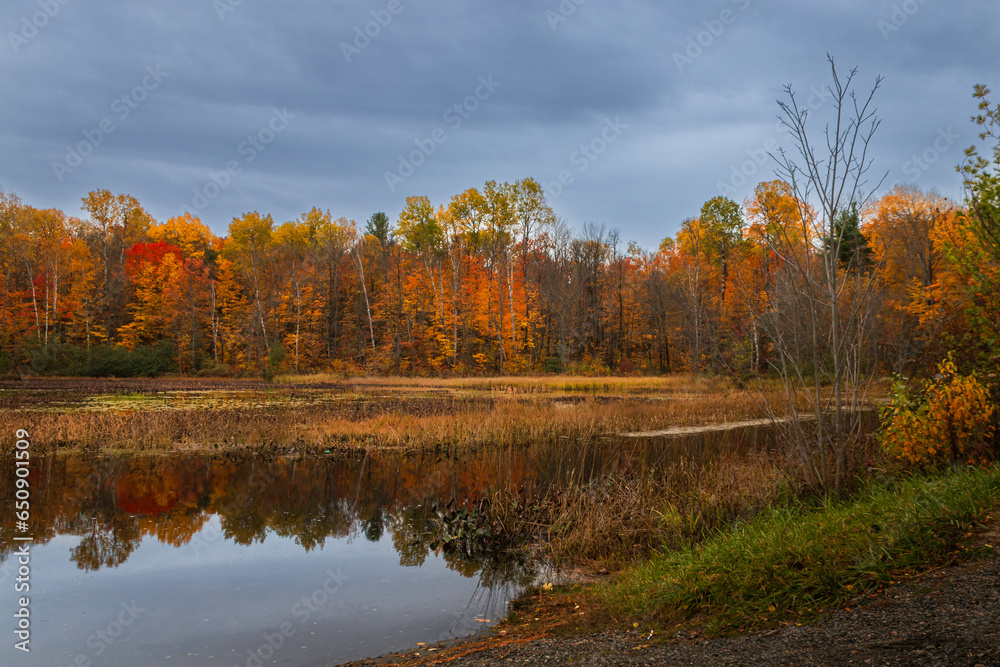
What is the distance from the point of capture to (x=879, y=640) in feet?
11.8

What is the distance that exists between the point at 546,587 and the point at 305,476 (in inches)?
321

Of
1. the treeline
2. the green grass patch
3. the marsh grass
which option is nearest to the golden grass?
the marsh grass

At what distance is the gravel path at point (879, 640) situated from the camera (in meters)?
3.35

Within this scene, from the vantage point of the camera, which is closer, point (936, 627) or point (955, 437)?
point (936, 627)

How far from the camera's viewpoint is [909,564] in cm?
443

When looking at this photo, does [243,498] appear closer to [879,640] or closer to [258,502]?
[258,502]

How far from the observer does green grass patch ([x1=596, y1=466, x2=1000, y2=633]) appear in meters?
4.42

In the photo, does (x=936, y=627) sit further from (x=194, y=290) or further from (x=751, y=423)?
(x=194, y=290)

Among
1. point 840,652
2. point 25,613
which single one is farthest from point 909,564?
point 25,613

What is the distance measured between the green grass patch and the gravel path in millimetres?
230

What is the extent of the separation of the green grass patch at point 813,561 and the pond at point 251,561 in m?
2.10

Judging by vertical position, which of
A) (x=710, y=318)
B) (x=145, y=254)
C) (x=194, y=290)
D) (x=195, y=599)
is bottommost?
(x=195, y=599)

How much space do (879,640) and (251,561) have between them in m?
7.58

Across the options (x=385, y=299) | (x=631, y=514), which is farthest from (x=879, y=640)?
(x=385, y=299)
